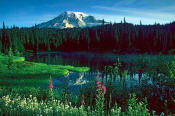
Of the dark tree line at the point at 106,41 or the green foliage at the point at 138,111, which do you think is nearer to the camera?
the green foliage at the point at 138,111

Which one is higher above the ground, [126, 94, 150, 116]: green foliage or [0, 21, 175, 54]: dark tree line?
[0, 21, 175, 54]: dark tree line

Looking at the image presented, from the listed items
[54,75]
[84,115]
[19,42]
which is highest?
[19,42]

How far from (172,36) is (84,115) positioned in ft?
312

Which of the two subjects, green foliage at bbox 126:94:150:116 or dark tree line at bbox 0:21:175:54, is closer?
green foliage at bbox 126:94:150:116

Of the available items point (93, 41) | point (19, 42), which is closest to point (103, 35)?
point (93, 41)

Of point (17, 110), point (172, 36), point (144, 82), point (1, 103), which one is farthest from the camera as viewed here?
point (172, 36)

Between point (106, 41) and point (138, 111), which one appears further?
point (106, 41)

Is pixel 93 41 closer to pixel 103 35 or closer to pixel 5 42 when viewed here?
pixel 103 35

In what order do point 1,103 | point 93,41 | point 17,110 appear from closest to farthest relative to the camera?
point 17,110
point 1,103
point 93,41

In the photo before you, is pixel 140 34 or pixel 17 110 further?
pixel 140 34

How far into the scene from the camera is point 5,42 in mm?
100875

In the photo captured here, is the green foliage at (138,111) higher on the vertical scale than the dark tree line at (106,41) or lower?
lower

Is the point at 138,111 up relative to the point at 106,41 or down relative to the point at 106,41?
down

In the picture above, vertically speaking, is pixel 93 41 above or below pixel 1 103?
above
